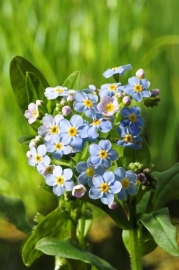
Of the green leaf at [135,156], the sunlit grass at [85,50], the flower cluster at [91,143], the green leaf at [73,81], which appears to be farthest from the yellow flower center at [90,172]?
the sunlit grass at [85,50]

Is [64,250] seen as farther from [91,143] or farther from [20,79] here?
[20,79]

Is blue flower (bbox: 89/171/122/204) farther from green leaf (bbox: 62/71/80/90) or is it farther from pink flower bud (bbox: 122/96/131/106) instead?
green leaf (bbox: 62/71/80/90)

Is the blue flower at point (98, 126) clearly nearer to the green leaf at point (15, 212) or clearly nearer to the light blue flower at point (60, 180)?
the light blue flower at point (60, 180)

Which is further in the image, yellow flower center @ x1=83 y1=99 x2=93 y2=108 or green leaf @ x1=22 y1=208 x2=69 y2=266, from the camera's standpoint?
green leaf @ x1=22 y1=208 x2=69 y2=266

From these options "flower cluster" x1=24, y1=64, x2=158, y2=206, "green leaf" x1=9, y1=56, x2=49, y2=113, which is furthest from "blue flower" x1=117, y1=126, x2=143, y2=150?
"green leaf" x1=9, y1=56, x2=49, y2=113

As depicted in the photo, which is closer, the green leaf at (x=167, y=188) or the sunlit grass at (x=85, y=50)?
the green leaf at (x=167, y=188)
